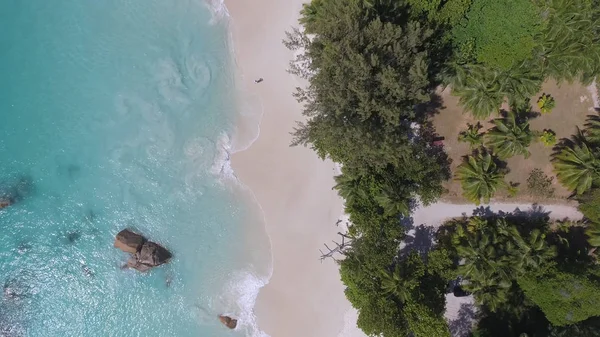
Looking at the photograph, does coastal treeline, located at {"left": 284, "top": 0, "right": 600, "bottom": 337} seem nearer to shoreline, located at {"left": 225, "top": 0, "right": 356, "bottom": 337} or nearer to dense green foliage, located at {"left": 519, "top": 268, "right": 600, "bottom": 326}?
dense green foliage, located at {"left": 519, "top": 268, "right": 600, "bottom": 326}

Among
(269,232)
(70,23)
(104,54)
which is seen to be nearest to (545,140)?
(269,232)

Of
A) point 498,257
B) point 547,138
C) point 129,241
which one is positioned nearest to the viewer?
point 498,257

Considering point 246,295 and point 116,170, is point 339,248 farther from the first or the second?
point 116,170

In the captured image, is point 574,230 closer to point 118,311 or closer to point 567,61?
point 567,61

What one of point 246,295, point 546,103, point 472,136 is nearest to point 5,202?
point 246,295

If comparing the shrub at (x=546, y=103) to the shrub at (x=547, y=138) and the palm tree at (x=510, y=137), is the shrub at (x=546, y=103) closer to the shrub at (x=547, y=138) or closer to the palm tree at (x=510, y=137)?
the shrub at (x=547, y=138)

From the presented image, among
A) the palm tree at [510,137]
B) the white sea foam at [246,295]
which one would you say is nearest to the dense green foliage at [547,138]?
the palm tree at [510,137]

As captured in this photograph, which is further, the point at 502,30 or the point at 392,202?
the point at 392,202
